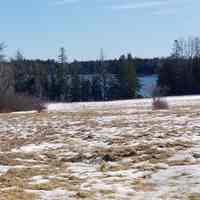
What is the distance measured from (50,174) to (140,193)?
6.47 feet

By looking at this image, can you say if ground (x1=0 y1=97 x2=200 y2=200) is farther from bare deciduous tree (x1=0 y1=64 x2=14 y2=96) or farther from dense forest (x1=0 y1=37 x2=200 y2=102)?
dense forest (x1=0 y1=37 x2=200 y2=102)

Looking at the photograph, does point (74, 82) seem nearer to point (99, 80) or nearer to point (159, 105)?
point (99, 80)

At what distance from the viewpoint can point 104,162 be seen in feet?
28.4

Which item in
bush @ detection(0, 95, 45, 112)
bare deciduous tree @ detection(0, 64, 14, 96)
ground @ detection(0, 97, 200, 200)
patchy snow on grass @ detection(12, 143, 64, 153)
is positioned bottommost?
bush @ detection(0, 95, 45, 112)

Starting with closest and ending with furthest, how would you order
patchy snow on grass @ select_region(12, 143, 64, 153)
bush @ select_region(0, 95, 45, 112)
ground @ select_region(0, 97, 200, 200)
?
ground @ select_region(0, 97, 200, 200)
patchy snow on grass @ select_region(12, 143, 64, 153)
bush @ select_region(0, 95, 45, 112)

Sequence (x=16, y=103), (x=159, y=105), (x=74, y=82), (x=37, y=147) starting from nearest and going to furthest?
(x=37, y=147), (x=159, y=105), (x=16, y=103), (x=74, y=82)

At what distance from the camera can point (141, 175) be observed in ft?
23.6

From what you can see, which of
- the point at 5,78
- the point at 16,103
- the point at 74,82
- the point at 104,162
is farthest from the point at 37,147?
the point at 74,82

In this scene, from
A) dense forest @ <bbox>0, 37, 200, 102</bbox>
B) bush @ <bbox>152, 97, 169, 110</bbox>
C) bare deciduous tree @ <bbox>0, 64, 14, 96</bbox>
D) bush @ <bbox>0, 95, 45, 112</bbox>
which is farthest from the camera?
dense forest @ <bbox>0, 37, 200, 102</bbox>

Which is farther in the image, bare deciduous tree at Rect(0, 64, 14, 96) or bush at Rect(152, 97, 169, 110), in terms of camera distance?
bare deciduous tree at Rect(0, 64, 14, 96)

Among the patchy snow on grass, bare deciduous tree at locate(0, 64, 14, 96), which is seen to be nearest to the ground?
the patchy snow on grass

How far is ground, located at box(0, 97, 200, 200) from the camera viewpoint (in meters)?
6.19

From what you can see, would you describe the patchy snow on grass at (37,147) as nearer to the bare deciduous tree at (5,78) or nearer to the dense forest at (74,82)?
the bare deciduous tree at (5,78)

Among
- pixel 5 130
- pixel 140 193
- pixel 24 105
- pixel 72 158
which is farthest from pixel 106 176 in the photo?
pixel 24 105
